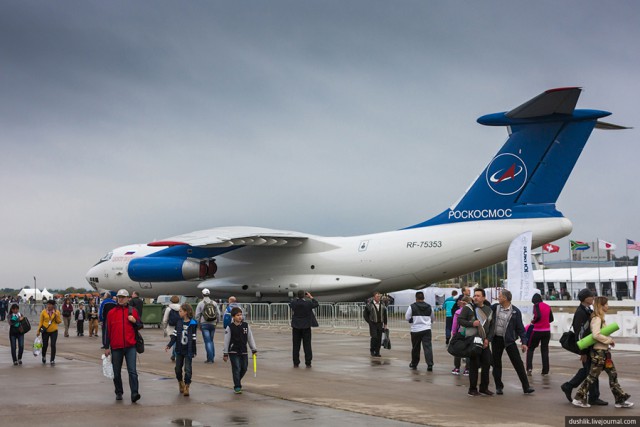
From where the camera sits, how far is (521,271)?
23.0 meters

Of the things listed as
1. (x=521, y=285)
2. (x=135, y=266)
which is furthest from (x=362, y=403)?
(x=135, y=266)

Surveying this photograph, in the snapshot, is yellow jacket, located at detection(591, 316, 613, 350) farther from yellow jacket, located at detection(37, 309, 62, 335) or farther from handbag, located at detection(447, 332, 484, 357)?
yellow jacket, located at detection(37, 309, 62, 335)

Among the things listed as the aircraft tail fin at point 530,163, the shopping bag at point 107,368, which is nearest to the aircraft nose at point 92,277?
the aircraft tail fin at point 530,163

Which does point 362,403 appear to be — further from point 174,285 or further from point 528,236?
point 174,285

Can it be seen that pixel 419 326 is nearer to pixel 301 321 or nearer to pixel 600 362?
pixel 301 321

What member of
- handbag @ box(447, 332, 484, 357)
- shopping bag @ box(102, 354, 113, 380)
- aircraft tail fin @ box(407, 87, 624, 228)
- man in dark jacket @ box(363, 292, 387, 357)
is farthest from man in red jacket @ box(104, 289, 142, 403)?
aircraft tail fin @ box(407, 87, 624, 228)

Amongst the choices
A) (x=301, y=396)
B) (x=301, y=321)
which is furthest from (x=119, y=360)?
(x=301, y=321)

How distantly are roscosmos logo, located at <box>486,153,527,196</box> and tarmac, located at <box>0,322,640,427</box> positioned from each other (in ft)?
35.3

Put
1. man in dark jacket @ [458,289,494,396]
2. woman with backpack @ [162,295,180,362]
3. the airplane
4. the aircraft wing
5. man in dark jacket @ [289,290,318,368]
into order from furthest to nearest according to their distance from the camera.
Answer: the aircraft wing, the airplane, woman with backpack @ [162,295,180,362], man in dark jacket @ [289,290,318,368], man in dark jacket @ [458,289,494,396]

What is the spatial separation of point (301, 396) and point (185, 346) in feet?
6.24

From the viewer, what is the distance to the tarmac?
1003 centimetres

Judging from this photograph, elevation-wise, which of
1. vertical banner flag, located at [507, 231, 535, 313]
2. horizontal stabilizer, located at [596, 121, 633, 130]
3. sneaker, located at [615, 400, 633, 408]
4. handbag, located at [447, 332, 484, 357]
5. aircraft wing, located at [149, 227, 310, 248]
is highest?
horizontal stabilizer, located at [596, 121, 633, 130]

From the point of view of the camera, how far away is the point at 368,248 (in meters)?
32.4

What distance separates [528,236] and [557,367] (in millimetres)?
7465
